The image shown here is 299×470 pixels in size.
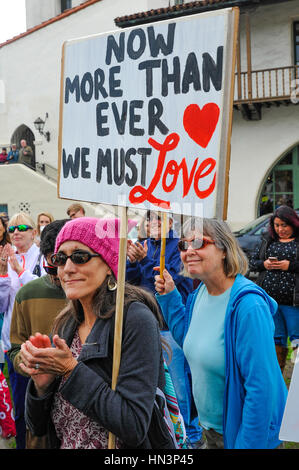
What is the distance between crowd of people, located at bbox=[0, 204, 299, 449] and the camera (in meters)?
1.69

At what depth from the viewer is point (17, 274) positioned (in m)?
3.95

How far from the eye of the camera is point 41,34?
63.9ft

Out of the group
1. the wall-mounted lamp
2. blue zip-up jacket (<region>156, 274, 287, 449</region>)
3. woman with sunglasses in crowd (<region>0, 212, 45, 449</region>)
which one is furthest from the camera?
the wall-mounted lamp

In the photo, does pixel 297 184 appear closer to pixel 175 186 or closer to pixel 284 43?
pixel 284 43

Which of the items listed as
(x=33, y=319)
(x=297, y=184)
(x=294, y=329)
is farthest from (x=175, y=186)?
(x=297, y=184)

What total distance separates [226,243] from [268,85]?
1433cm

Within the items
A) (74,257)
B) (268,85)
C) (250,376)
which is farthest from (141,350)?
(268,85)

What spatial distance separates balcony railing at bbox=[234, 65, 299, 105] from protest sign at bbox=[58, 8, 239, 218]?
44.2ft

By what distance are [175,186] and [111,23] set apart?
1729 centimetres

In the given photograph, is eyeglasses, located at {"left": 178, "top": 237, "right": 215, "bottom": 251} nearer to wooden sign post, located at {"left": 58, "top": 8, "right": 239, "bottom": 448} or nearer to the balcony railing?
wooden sign post, located at {"left": 58, "top": 8, "right": 239, "bottom": 448}

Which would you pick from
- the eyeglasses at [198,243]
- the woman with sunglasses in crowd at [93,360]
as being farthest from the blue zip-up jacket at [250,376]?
the woman with sunglasses in crowd at [93,360]

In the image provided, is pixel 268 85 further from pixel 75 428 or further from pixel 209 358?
pixel 75 428

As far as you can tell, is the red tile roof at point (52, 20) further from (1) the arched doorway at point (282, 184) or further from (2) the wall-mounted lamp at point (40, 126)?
(1) the arched doorway at point (282, 184)

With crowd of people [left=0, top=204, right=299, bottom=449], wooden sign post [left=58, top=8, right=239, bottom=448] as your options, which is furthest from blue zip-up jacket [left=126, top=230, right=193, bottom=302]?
wooden sign post [left=58, top=8, right=239, bottom=448]
